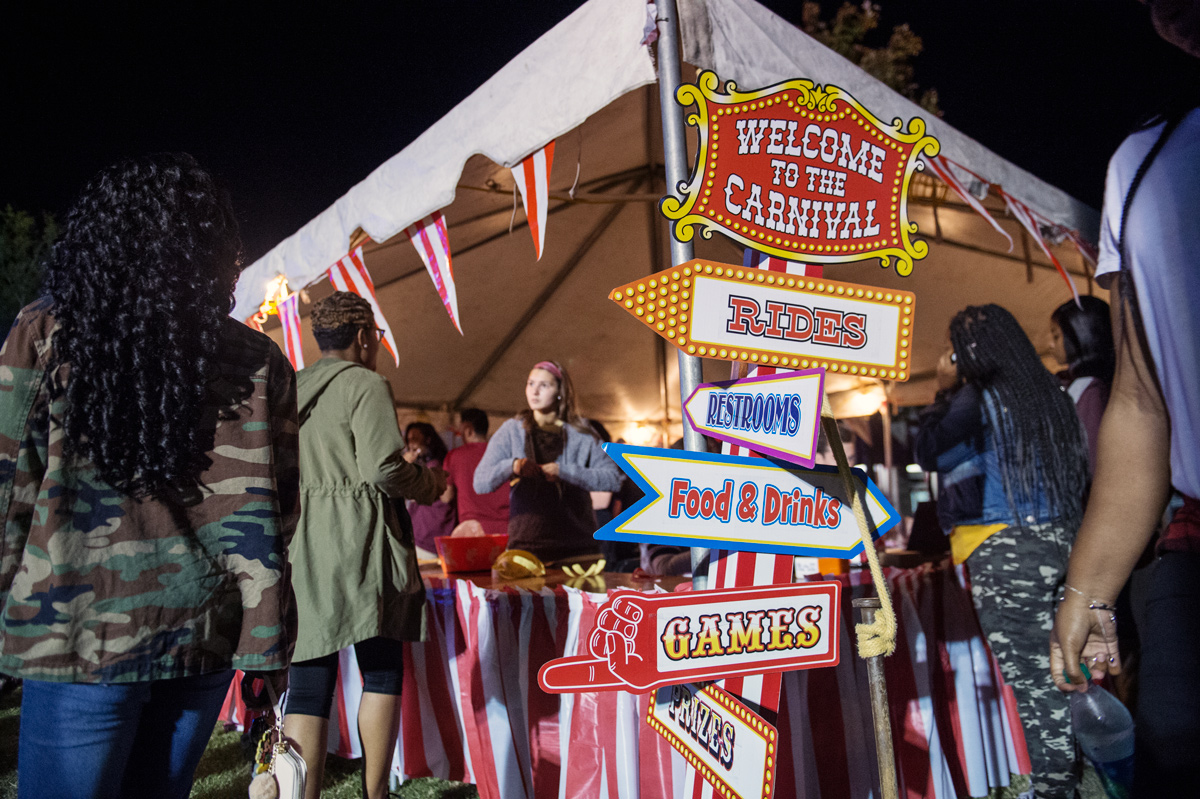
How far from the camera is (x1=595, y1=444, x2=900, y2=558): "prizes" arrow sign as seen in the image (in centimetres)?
124

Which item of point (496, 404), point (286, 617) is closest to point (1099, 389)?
point (286, 617)

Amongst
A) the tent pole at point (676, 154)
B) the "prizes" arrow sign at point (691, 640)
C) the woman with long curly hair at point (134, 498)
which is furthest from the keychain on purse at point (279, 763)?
the tent pole at point (676, 154)

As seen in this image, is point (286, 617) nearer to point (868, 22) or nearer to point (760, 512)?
point (760, 512)

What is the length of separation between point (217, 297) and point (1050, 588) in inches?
91.6

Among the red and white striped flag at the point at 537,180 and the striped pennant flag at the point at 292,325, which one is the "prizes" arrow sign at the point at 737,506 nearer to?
the red and white striped flag at the point at 537,180

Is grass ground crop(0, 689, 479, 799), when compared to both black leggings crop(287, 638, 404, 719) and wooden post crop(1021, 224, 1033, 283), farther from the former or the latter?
wooden post crop(1021, 224, 1033, 283)

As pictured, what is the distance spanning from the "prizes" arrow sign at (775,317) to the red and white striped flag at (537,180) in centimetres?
113

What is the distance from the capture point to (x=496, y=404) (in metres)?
6.84

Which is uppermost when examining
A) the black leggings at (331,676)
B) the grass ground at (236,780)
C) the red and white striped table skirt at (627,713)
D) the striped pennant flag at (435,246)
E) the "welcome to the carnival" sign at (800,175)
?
the striped pennant flag at (435,246)

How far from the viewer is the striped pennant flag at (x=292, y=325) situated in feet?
11.3

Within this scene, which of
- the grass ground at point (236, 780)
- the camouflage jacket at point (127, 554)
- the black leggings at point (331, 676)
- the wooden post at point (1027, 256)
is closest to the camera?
the camouflage jacket at point (127, 554)

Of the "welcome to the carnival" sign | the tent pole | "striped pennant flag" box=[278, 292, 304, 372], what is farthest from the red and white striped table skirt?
"striped pennant flag" box=[278, 292, 304, 372]

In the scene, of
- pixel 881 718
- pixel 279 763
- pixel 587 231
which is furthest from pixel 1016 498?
pixel 587 231

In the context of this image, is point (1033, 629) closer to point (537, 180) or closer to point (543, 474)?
point (543, 474)
